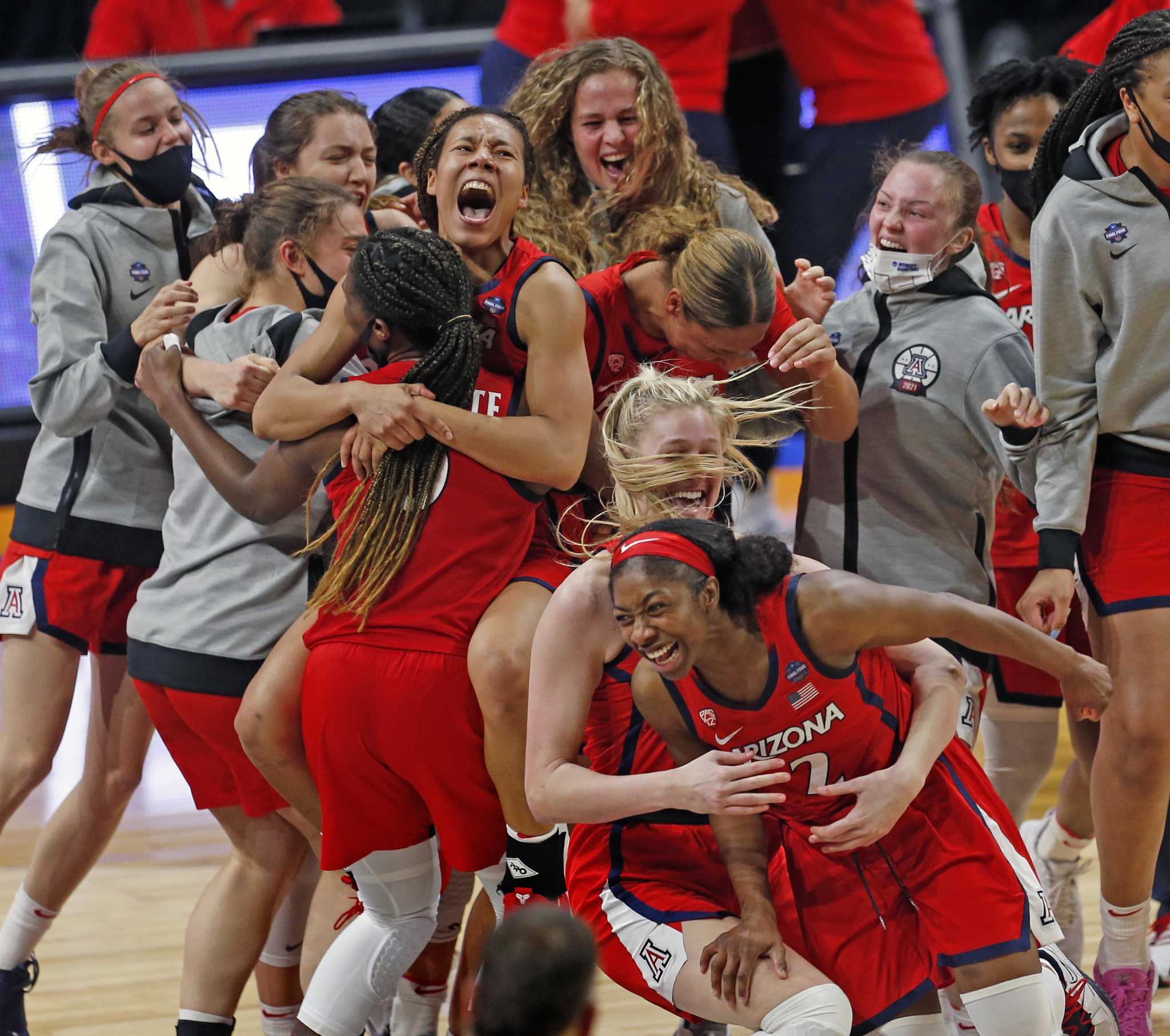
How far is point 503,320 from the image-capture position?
9.78 ft

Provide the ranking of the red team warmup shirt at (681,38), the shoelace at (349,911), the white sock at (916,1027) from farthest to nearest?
the red team warmup shirt at (681,38)
the shoelace at (349,911)
the white sock at (916,1027)

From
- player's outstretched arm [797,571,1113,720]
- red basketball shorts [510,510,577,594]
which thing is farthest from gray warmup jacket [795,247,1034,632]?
player's outstretched arm [797,571,1113,720]

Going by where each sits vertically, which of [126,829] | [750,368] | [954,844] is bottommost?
[126,829]

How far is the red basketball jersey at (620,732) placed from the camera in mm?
2791

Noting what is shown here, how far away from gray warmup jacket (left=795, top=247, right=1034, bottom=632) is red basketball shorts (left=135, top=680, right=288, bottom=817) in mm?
1272

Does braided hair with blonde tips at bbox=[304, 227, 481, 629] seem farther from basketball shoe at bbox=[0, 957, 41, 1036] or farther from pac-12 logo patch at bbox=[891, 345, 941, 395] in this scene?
basketball shoe at bbox=[0, 957, 41, 1036]

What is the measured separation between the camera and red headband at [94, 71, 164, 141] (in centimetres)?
375

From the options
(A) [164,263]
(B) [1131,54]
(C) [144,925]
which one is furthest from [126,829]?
(B) [1131,54]

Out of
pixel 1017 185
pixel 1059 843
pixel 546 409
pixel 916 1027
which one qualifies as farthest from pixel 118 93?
pixel 1059 843

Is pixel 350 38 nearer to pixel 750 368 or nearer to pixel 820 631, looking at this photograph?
pixel 750 368

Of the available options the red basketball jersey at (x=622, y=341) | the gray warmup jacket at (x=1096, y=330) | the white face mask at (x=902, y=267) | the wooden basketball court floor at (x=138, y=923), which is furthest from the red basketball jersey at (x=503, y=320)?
the wooden basketball court floor at (x=138, y=923)

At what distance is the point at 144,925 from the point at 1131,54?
11.0 feet

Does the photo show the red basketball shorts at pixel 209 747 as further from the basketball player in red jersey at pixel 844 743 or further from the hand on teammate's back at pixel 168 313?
the basketball player in red jersey at pixel 844 743

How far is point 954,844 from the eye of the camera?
2.66 metres
